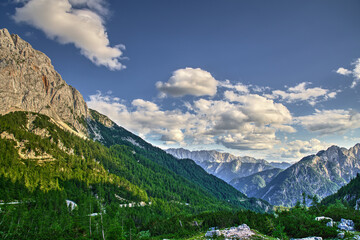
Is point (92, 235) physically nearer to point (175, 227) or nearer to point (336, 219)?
point (175, 227)

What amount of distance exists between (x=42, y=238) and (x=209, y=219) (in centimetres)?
8870

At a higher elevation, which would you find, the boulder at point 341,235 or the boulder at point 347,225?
the boulder at point 341,235

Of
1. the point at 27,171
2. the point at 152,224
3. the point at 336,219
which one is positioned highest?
the point at 27,171

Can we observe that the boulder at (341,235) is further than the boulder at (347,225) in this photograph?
No

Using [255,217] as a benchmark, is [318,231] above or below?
above

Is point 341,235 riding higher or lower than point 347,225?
higher

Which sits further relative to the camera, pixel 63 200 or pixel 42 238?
pixel 63 200

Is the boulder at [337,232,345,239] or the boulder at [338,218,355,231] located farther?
the boulder at [338,218,355,231]

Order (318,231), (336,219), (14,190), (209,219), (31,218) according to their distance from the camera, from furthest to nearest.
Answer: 1. (14,190)
2. (209,219)
3. (31,218)
4. (336,219)
5. (318,231)

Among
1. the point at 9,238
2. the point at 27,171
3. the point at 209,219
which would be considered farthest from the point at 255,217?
the point at 27,171

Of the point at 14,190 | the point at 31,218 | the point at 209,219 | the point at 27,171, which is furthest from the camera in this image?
the point at 27,171

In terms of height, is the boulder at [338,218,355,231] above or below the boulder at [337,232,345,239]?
below

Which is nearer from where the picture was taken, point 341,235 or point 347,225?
point 341,235

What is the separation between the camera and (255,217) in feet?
371
